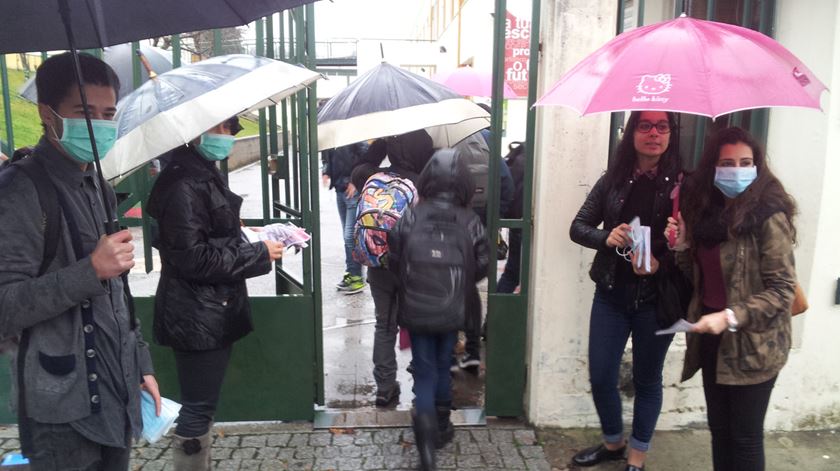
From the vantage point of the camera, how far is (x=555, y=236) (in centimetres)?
376

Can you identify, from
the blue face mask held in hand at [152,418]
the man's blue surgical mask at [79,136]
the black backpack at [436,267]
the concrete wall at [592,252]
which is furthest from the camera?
the concrete wall at [592,252]

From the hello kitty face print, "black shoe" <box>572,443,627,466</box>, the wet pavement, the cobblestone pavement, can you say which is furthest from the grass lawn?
the hello kitty face print

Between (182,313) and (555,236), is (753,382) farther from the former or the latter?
(182,313)

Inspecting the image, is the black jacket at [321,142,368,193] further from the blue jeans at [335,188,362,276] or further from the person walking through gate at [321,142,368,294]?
the blue jeans at [335,188,362,276]

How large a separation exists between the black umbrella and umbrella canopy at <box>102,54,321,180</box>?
0.97 ft

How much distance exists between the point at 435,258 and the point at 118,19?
1790 millimetres

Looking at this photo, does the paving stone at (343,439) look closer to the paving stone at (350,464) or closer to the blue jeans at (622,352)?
the paving stone at (350,464)

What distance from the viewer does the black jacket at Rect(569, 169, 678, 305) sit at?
9.96 feet

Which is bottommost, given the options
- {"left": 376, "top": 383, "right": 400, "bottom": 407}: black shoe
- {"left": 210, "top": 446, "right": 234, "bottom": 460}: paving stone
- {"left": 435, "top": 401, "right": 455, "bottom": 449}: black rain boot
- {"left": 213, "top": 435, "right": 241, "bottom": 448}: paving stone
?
{"left": 376, "top": 383, "right": 400, "bottom": 407}: black shoe

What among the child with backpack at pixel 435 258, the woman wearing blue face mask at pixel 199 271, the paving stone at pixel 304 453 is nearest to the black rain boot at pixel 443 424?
the child with backpack at pixel 435 258

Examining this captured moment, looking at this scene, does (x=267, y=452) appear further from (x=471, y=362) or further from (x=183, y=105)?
(x=183, y=105)

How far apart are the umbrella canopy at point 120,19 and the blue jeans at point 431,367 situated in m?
1.87

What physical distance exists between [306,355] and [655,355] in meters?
1.97

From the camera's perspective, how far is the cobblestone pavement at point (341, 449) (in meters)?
3.55
